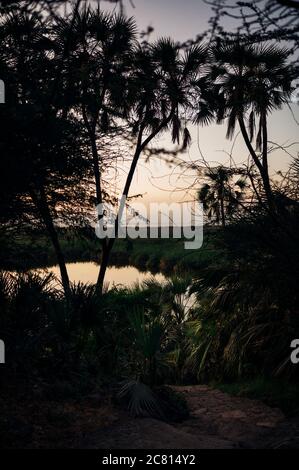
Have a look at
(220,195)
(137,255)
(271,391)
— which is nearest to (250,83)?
(220,195)

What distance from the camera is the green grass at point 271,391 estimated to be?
6.55 m

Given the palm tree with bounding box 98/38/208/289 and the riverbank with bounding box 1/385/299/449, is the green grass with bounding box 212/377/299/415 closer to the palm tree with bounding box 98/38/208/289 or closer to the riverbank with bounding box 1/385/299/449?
the riverbank with bounding box 1/385/299/449

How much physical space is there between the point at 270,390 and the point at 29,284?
382 cm

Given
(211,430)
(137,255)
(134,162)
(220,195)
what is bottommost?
(211,430)

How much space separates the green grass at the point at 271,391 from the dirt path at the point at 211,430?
0.51 ft

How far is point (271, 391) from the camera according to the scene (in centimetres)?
693

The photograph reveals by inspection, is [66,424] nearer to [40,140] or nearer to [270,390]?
[270,390]

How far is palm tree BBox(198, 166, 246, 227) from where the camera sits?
5996mm

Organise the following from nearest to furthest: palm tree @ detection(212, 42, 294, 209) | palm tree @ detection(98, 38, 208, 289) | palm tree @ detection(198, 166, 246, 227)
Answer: palm tree @ detection(212, 42, 294, 209)
palm tree @ detection(198, 166, 246, 227)
palm tree @ detection(98, 38, 208, 289)

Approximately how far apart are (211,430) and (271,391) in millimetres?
1390

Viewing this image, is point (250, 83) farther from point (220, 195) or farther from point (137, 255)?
point (137, 255)

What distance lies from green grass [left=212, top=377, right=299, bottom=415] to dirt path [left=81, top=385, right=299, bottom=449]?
156 millimetres

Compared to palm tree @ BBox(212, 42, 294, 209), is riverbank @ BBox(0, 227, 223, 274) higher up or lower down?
lower down

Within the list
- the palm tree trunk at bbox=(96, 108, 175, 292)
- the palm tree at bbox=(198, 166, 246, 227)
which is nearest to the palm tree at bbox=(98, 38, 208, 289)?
the palm tree trunk at bbox=(96, 108, 175, 292)
